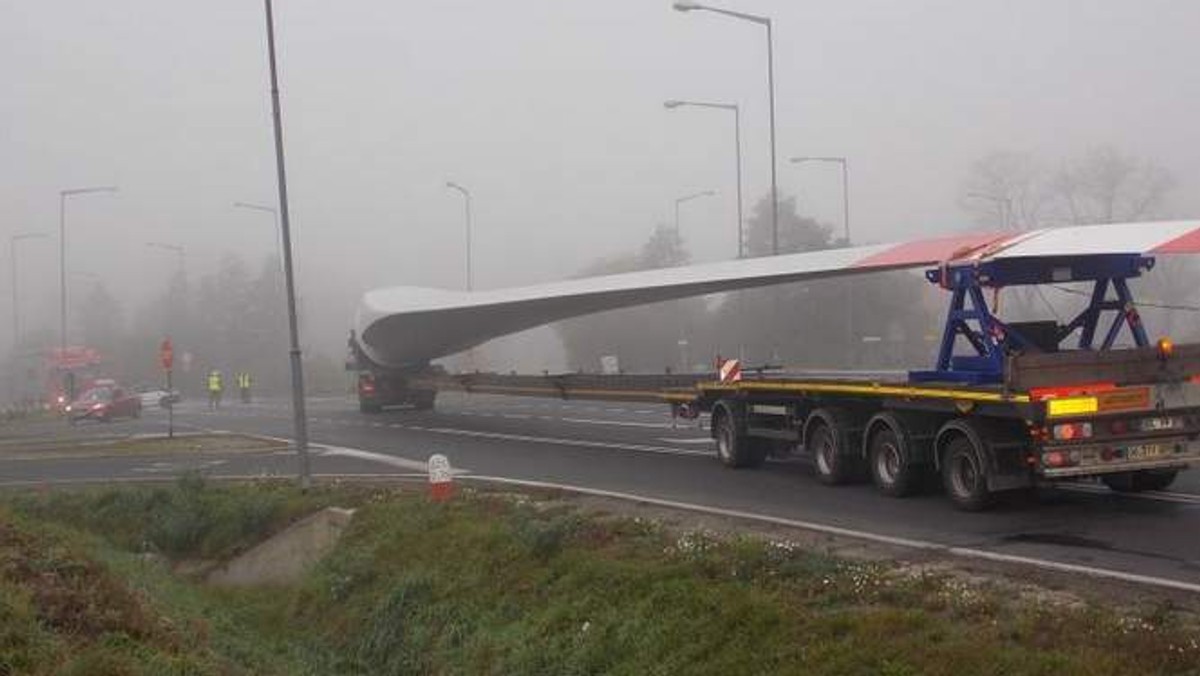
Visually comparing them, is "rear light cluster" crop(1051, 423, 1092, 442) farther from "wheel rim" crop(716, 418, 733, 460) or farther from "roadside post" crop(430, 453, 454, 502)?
"roadside post" crop(430, 453, 454, 502)

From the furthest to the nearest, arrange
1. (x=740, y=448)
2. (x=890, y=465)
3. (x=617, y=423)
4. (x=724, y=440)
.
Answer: (x=617, y=423)
(x=724, y=440)
(x=740, y=448)
(x=890, y=465)

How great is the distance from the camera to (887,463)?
567 inches

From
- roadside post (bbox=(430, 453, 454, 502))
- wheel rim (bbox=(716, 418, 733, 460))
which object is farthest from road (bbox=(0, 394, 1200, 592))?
roadside post (bbox=(430, 453, 454, 502))

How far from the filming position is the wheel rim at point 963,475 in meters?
12.8

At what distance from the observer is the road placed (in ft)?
35.7

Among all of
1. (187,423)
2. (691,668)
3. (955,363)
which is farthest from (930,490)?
(187,423)

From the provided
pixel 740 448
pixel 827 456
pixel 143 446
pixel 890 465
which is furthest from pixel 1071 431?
pixel 143 446

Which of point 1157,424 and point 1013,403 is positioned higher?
point 1013,403

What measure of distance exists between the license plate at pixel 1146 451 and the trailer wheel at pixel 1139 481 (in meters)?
1.19

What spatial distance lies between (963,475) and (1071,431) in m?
1.45

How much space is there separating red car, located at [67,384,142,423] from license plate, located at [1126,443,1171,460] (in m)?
46.5

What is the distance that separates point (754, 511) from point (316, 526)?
19.0 feet

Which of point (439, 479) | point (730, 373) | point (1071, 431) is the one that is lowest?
point (439, 479)

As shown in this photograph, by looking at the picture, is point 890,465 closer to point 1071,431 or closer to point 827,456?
point 827,456
